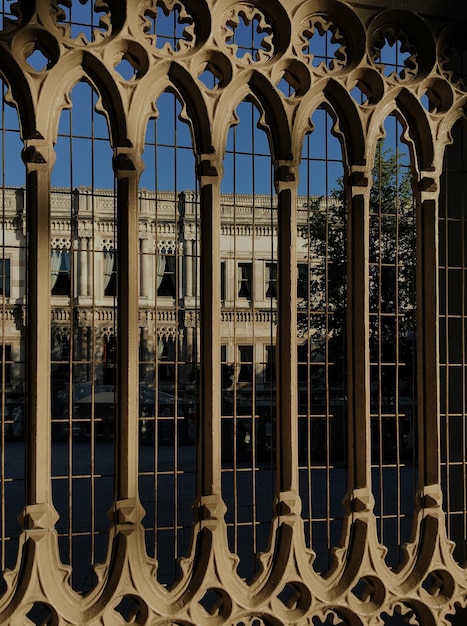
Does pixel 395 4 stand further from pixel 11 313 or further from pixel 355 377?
pixel 11 313

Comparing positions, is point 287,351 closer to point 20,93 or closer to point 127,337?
point 127,337

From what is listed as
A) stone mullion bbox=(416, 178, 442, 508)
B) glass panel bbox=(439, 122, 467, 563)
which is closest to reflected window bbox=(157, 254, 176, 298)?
glass panel bbox=(439, 122, 467, 563)

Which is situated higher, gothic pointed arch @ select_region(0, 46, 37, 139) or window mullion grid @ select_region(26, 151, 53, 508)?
gothic pointed arch @ select_region(0, 46, 37, 139)

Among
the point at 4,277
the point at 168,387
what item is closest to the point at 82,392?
the point at 168,387

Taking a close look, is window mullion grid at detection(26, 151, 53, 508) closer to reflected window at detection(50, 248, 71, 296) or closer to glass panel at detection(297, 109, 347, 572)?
glass panel at detection(297, 109, 347, 572)

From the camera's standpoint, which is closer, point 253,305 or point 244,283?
point 253,305

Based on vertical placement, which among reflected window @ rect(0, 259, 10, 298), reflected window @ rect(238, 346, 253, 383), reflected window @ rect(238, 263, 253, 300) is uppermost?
reflected window @ rect(238, 263, 253, 300)

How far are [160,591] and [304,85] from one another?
10.2 feet

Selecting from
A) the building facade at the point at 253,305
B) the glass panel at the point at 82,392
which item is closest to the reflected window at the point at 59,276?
the glass panel at the point at 82,392

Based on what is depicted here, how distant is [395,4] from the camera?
12.5ft

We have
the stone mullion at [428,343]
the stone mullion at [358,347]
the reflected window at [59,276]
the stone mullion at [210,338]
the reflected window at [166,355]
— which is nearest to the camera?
the stone mullion at [210,338]

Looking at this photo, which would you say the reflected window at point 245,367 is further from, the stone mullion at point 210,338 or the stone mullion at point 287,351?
the stone mullion at point 210,338

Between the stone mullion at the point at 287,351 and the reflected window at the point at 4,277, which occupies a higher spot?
the reflected window at the point at 4,277

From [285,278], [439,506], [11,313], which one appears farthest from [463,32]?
[11,313]
